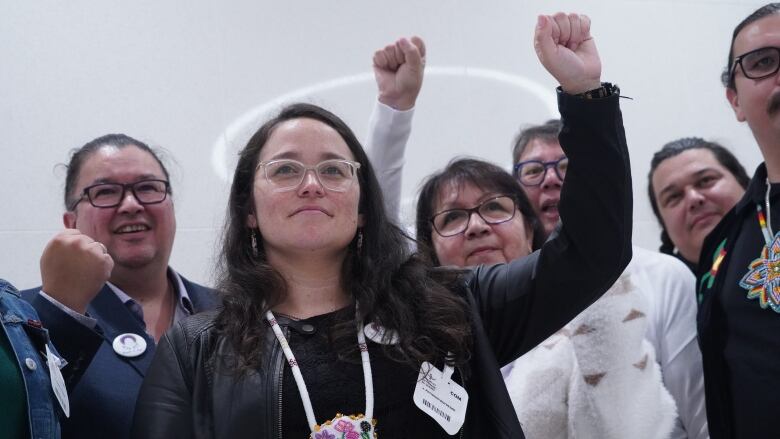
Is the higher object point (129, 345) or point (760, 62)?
point (760, 62)

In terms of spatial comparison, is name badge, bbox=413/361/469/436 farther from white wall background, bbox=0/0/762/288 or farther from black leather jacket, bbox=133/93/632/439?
white wall background, bbox=0/0/762/288

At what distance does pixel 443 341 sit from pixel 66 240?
80 centimetres

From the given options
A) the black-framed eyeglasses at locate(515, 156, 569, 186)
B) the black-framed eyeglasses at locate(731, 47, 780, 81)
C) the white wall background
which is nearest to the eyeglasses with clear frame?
the black-framed eyeglasses at locate(515, 156, 569, 186)

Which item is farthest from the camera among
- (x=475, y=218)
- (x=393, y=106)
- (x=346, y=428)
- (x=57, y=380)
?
(x=393, y=106)

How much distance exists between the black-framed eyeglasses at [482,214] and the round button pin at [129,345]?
812 millimetres

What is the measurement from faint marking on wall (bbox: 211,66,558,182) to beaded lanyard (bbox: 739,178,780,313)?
175cm

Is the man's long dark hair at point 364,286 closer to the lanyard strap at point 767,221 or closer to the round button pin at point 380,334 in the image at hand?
the round button pin at point 380,334

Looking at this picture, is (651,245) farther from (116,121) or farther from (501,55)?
(116,121)

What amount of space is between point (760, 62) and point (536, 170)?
27.6 inches

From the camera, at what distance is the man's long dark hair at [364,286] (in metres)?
1.35

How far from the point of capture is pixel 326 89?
3064mm

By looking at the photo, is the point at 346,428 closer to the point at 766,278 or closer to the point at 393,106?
the point at 766,278

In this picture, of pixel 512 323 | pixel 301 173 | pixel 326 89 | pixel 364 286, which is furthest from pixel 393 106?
pixel 326 89

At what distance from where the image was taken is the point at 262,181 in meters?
1.54
